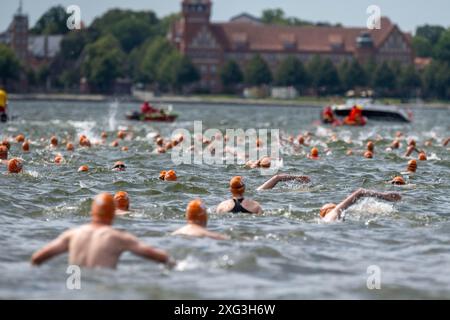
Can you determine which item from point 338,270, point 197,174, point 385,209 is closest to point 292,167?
point 197,174

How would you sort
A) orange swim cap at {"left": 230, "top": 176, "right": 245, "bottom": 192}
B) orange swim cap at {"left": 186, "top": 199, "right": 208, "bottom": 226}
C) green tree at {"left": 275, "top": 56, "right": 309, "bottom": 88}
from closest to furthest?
orange swim cap at {"left": 186, "top": 199, "right": 208, "bottom": 226} → orange swim cap at {"left": 230, "top": 176, "right": 245, "bottom": 192} → green tree at {"left": 275, "top": 56, "right": 309, "bottom": 88}

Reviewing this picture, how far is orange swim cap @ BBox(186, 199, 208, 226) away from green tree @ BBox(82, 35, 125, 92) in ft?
568

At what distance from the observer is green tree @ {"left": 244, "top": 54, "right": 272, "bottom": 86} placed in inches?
7283

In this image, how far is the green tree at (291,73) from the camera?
185625mm

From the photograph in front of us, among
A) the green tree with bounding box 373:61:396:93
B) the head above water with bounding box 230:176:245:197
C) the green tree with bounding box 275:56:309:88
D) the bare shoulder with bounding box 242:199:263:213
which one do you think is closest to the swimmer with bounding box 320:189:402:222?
the bare shoulder with bounding box 242:199:263:213

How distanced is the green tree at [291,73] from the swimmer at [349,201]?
6545 inches

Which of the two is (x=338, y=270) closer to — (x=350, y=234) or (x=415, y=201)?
(x=350, y=234)

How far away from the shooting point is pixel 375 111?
81250mm

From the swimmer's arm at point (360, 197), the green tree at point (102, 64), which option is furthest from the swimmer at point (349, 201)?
Answer: the green tree at point (102, 64)

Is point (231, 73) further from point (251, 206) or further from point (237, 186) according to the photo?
point (237, 186)

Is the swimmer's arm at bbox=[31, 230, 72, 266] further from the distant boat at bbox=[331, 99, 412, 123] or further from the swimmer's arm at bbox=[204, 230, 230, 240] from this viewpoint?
the distant boat at bbox=[331, 99, 412, 123]

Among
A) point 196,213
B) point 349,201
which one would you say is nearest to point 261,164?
point 349,201

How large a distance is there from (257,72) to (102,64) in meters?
23.6
